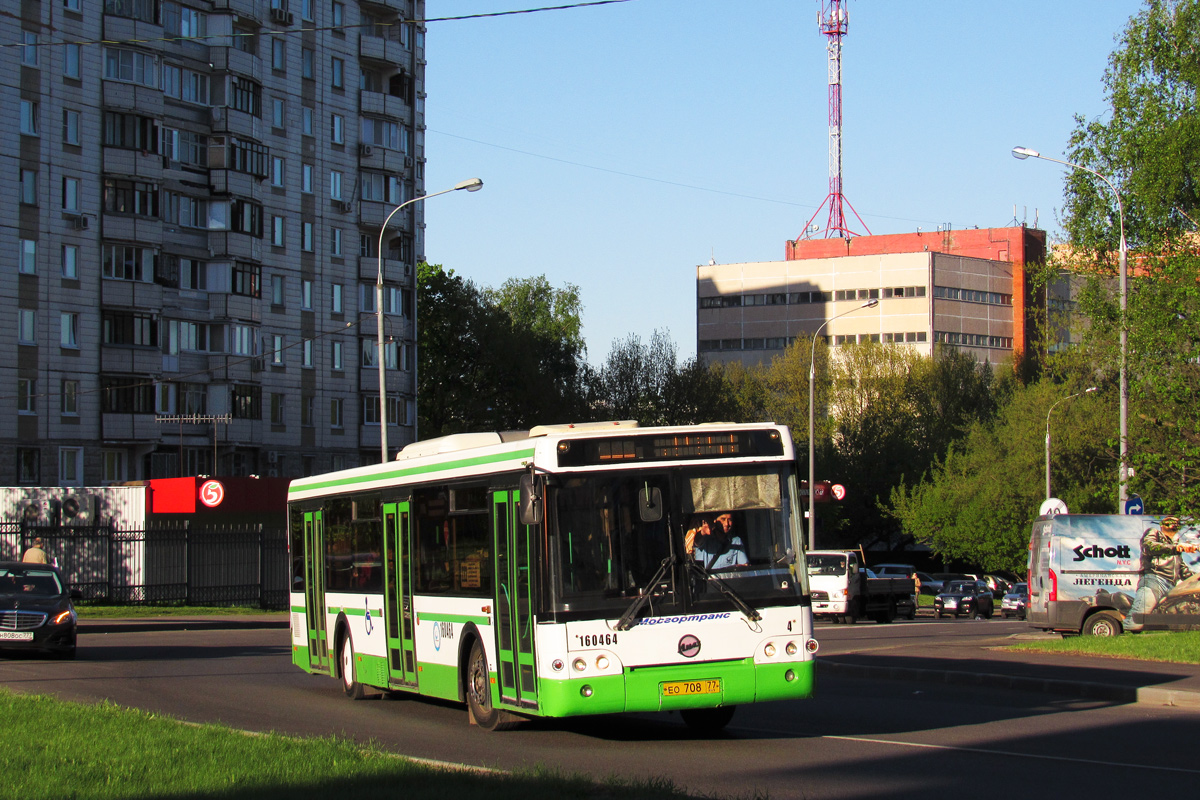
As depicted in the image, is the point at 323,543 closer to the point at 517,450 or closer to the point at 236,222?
the point at 517,450

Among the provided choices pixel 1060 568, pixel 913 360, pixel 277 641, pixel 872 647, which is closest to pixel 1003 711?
pixel 872 647

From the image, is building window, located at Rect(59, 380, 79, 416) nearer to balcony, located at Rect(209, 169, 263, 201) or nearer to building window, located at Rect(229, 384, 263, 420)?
building window, located at Rect(229, 384, 263, 420)

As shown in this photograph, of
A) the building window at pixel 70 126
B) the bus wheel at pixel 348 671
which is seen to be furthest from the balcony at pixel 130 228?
the bus wheel at pixel 348 671

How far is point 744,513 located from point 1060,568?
16.2m

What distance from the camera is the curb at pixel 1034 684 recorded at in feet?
48.9

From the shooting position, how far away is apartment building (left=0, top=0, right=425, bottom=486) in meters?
49.4

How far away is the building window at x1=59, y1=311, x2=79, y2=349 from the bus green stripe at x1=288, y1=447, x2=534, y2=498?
35078mm

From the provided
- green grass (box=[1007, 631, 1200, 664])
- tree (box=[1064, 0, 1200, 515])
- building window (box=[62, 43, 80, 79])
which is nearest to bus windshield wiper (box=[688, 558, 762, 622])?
green grass (box=[1007, 631, 1200, 664])

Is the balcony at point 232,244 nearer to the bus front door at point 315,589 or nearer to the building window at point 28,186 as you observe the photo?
the building window at point 28,186

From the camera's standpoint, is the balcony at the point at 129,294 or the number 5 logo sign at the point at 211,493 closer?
the number 5 logo sign at the point at 211,493

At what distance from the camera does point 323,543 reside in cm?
1734

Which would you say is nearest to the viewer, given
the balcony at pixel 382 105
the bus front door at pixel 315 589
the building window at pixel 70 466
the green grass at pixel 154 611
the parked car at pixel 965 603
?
the bus front door at pixel 315 589

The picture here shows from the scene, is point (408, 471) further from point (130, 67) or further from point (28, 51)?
point (130, 67)

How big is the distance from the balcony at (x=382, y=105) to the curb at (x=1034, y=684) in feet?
158
